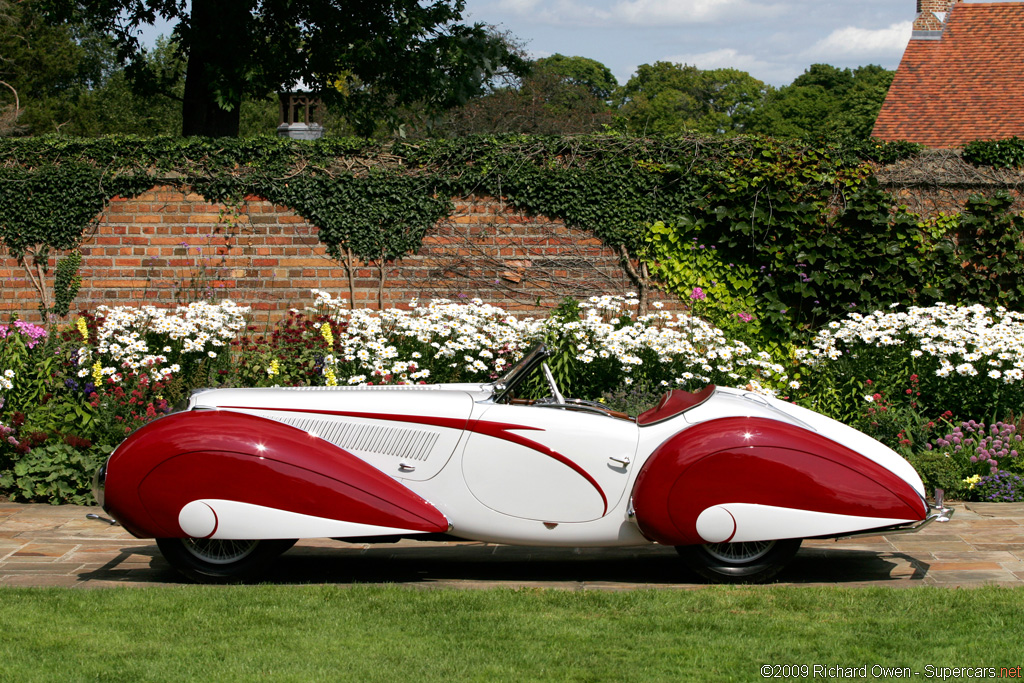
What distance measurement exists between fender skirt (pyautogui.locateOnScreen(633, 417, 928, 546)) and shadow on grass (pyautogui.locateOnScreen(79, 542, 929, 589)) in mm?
396

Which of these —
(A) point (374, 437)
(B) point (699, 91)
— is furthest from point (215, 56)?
(B) point (699, 91)

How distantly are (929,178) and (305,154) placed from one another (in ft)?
18.5

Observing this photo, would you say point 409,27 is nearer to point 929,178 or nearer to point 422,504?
point 929,178

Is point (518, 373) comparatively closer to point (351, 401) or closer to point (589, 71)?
point (351, 401)

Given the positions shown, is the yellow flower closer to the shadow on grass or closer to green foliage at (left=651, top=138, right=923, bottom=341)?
the shadow on grass

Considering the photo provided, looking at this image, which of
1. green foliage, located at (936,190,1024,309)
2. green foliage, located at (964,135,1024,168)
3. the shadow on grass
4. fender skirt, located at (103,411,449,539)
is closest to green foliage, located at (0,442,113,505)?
the shadow on grass

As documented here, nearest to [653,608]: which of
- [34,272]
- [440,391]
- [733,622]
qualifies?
[733,622]

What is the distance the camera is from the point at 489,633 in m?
3.73

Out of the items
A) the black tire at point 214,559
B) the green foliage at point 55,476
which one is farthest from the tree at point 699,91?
the black tire at point 214,559

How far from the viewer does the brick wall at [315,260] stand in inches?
353

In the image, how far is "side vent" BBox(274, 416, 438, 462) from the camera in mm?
4508

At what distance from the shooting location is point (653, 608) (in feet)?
13.3

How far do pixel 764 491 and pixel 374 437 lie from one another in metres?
1.77

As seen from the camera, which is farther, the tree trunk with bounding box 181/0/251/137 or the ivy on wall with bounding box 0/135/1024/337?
the tree trunk with bounding box 181/0/251/137
